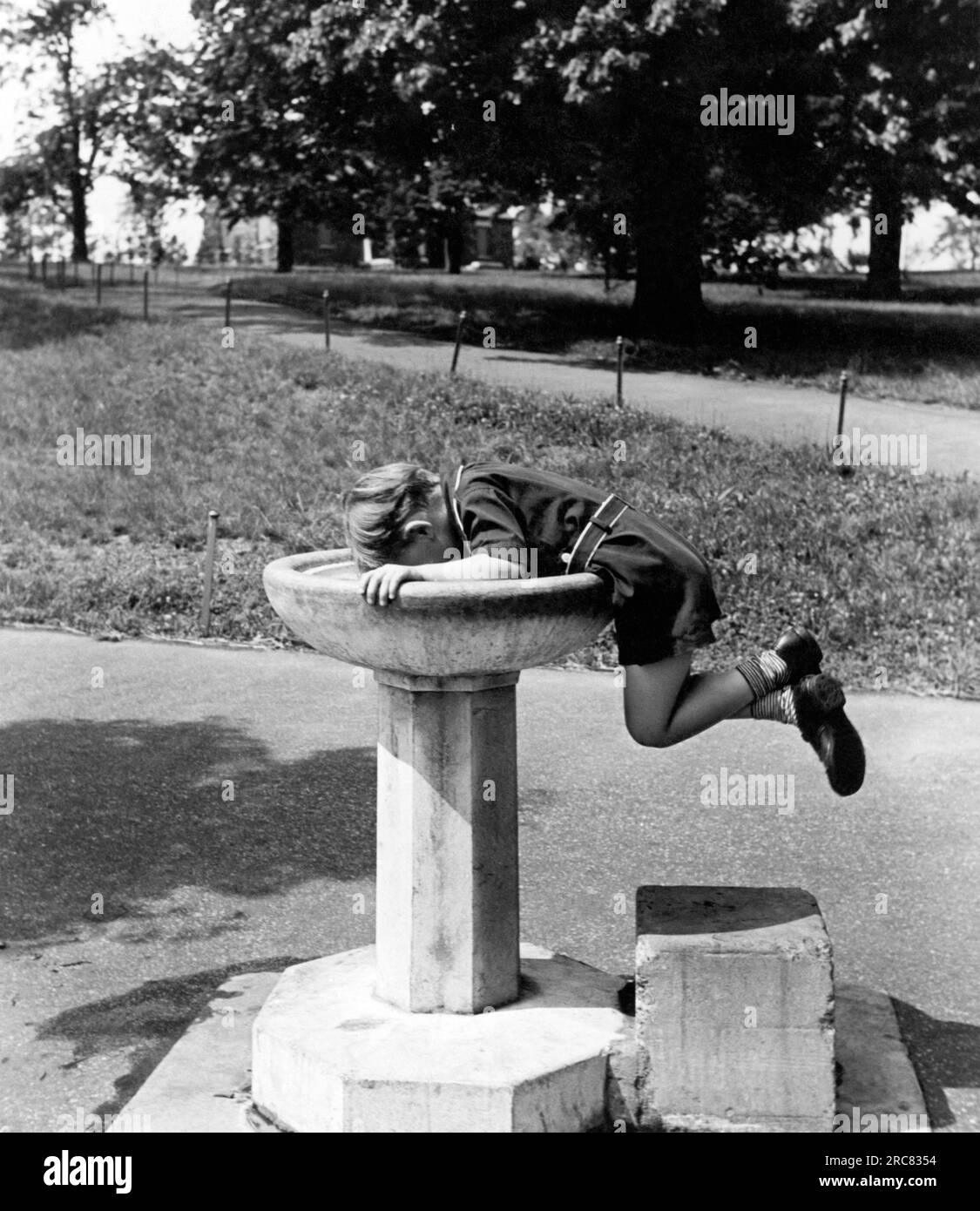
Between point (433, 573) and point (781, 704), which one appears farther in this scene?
point (781, 704)

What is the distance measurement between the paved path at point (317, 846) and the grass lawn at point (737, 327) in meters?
11.1

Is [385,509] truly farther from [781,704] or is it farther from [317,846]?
[317,846]

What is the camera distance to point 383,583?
12.5 ft

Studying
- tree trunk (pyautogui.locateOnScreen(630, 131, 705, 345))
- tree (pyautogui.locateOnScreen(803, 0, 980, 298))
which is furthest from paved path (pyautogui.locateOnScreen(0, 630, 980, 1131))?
tree trunk (pyautogui.locateOnScreen(630, 131, 705, 345))

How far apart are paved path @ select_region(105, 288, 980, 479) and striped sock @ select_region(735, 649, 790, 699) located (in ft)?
29.8

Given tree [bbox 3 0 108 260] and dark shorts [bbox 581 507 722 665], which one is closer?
dark shorts [bbox 581 507 722 665]

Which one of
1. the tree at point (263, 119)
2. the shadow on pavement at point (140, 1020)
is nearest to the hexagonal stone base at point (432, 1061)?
the shadow on pavement at point (140, 1020)

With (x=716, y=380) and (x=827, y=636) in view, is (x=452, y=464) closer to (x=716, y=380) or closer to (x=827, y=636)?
(x=827, y=636)

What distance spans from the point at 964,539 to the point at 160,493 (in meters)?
6.23

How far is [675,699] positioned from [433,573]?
876mm

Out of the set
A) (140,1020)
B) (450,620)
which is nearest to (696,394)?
(140,1020)

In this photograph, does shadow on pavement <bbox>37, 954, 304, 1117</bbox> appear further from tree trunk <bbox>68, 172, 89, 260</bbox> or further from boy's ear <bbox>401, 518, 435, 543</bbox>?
tree trunk <bbox>68, 172, 89, 260</bbox>

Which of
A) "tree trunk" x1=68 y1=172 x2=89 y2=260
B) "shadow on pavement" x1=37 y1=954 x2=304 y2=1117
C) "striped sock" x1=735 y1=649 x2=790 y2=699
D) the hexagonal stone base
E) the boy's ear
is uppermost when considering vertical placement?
"tree trunk" x1=68 y1=172 x2=89 y2=260

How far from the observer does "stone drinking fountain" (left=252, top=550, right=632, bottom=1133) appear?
387 centimetres
